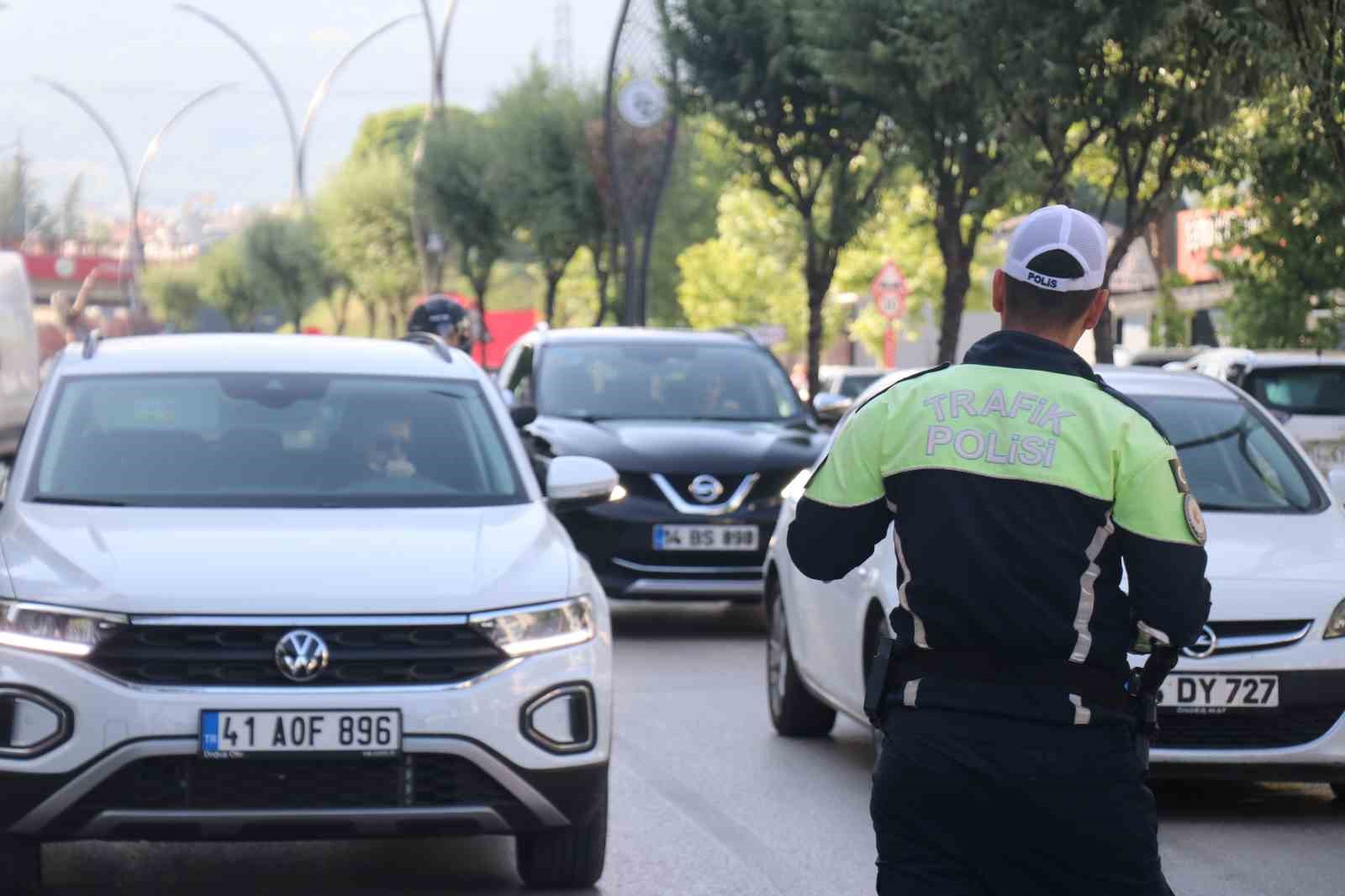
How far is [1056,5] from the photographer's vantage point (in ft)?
69.7

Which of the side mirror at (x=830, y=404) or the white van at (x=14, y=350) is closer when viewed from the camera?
the side mirror at (x=830, y=404)

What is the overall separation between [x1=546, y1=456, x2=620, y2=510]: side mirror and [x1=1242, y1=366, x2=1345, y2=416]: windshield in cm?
1279

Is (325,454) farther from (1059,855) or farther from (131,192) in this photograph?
(131,192)

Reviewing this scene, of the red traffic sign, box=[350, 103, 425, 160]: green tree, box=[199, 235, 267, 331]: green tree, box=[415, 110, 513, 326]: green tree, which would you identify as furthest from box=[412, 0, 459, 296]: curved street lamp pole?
box=[350, 103, 425, 160]: green tree

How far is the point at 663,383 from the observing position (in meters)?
16.1

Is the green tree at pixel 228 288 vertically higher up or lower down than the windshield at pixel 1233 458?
lower down

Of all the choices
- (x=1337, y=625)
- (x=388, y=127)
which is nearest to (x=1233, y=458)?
(x=1337, y=625)

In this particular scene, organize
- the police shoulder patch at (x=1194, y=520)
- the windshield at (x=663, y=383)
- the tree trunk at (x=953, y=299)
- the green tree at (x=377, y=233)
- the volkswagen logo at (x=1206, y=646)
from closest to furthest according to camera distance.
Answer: the police shoulder patch at (x=1194, y=520)
the volkswagen logo at (x=1206, y=646)
the windshield at (x=663, y=383)
the tree trunk at (x=953, y=299)
the green tree at (x=377, y=233)

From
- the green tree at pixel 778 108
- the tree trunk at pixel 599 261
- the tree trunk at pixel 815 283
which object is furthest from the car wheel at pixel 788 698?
the tree trunk at pixel 599 261

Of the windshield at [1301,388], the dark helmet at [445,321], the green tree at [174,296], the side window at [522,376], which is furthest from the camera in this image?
the green tree at [174,296]

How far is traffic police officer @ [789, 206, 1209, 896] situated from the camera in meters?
3.94

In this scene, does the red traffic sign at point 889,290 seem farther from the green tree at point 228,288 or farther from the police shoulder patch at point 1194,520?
the green tree at point 228,288

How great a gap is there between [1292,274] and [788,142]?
6.96m

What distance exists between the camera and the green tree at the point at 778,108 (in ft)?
98.5
